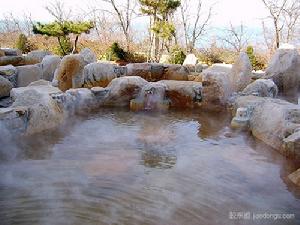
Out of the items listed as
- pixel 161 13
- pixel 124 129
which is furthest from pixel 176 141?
pixel 161 13

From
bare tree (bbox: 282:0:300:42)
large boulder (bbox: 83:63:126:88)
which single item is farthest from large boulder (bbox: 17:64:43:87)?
bare tree (bbox: 282:0:300:42)

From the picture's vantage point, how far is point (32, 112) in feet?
16.5

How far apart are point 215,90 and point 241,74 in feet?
3.71

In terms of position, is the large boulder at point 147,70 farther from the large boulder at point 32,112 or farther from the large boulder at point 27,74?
the large boulder at point 32,112

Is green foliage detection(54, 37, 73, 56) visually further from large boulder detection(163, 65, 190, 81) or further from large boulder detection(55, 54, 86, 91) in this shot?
large boulder detection(55, 54, 86, 91)

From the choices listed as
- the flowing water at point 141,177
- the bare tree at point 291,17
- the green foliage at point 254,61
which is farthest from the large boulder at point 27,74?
the bare tree at point 291,17

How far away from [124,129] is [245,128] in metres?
1.96

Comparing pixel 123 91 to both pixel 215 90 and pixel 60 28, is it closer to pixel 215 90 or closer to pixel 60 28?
pixel 215 90

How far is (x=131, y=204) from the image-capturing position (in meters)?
3.14

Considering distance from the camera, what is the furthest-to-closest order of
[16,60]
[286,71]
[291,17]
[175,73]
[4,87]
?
1. [291,17]
2. [175,73]
3. [16,60]
4. [286,71]
5. [4,87]

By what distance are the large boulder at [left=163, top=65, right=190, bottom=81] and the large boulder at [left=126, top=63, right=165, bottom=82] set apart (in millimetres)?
147

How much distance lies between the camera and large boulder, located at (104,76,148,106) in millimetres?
7254

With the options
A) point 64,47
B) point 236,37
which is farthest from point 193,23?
point 64,47

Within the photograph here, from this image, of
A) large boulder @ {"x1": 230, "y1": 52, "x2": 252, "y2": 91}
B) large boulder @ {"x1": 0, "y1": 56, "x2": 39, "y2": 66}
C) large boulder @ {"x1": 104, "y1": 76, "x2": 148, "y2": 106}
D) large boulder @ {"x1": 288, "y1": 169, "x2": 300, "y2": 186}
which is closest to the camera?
large boulder @ {"x1": 288, "y1": 169, "x2": 300, "y2": 186}
